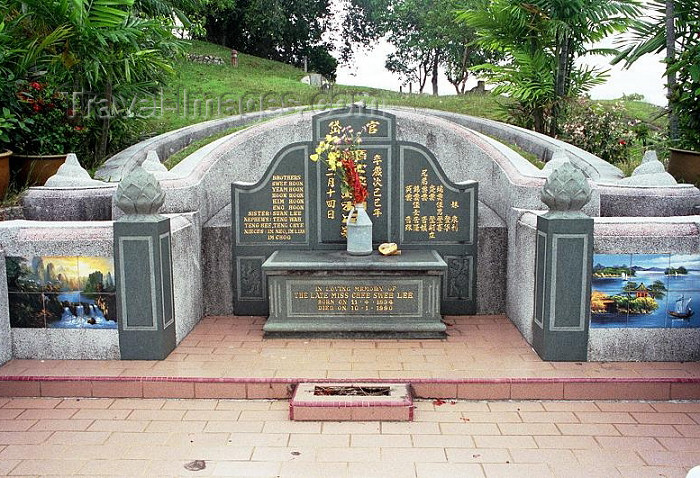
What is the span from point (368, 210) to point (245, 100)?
903 centimetres

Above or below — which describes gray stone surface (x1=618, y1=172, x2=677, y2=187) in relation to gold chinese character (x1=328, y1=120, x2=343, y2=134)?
below

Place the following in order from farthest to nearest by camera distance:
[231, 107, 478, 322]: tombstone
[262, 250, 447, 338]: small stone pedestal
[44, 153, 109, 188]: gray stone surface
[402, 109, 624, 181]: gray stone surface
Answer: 1. [402, 109, 624, 181]: gray stone surface
2. [44, 153, 109, 188]: gray stone surface
3. [231, 107, 478, 322]: tombstone
4. [262, 250, 447, 338]: small stone pedestal

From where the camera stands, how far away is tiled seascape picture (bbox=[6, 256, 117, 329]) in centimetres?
488

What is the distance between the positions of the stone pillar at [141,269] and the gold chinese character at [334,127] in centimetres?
195

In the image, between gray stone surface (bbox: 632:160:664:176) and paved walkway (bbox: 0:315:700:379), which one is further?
gray stone surface (bbox: 632:160:664:176)

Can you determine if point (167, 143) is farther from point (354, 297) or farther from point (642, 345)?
point (642, 345)

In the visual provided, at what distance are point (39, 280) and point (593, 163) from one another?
22.2ft

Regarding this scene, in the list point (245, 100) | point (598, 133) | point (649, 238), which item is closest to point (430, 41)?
point (245, 100)

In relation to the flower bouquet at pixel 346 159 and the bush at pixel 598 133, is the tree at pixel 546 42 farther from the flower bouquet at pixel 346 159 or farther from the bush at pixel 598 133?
the flower bouquet at pixel 346 159

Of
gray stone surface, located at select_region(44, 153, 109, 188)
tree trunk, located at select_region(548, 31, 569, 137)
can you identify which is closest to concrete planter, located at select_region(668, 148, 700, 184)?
tree trunk, located at select_region(548, 31, 569, 137)

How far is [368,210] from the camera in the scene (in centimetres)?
631

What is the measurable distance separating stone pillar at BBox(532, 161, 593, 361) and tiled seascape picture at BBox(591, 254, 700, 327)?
116 millimetres

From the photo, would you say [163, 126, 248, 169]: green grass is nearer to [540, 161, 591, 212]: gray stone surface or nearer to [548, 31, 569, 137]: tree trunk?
[540, 161, 591, 212]: gray stone surface

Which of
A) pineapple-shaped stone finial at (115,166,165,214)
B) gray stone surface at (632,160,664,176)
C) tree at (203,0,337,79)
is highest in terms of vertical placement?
tree at (203,0,337,79)
